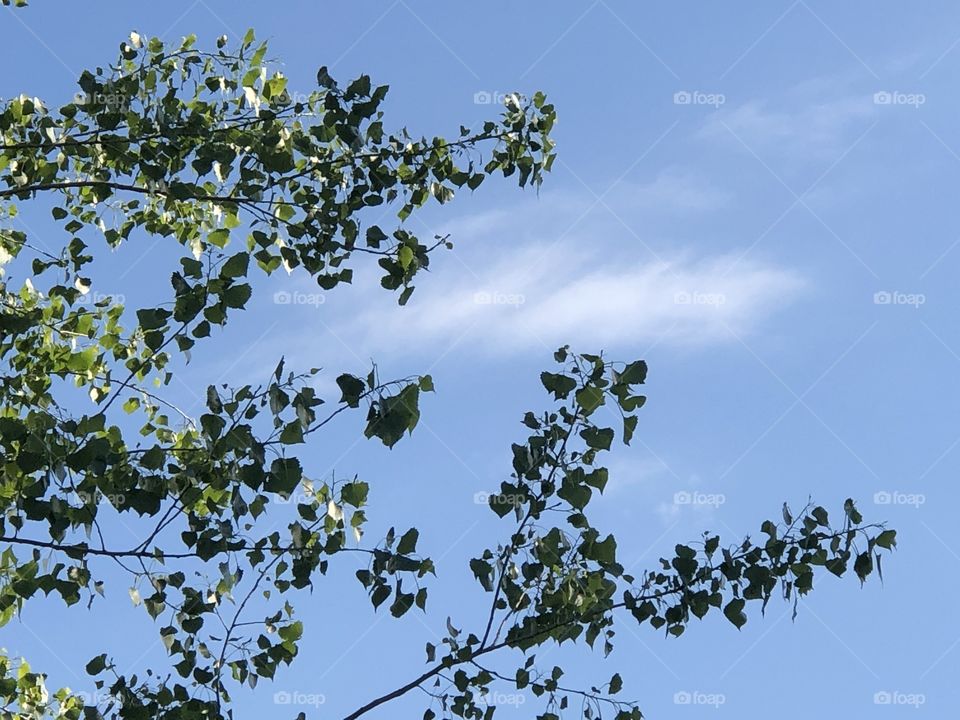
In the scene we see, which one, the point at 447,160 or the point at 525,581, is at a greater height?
the point at 447,160

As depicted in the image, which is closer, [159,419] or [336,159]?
[336,159]

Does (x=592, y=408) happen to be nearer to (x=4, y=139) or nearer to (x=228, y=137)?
(x=228, y=137)

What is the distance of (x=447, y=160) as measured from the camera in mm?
5473

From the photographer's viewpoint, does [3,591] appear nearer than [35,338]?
Yes

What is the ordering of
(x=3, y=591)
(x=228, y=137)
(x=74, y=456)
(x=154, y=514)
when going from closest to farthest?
(x=74, y=456) → (x=154, y=514) → (x=3, y=591) → (x=228, y=137)

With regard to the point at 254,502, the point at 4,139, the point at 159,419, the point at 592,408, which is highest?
the point at 4,139

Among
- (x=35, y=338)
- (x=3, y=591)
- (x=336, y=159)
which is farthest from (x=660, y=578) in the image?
(x=35, y=338)

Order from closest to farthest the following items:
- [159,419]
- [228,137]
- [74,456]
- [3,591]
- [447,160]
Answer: [74,456] < [3,591] < [228,137] < [447,160] < [159,419]

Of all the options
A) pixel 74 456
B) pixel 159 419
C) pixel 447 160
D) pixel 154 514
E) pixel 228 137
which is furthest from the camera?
pixel 159 419

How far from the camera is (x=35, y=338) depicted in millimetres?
5594

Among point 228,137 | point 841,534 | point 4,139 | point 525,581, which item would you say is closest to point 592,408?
point 525,581

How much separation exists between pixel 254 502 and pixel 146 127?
2014mm

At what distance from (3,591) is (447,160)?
298 cm

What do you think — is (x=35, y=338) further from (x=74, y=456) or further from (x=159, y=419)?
(x=74, y=456)
